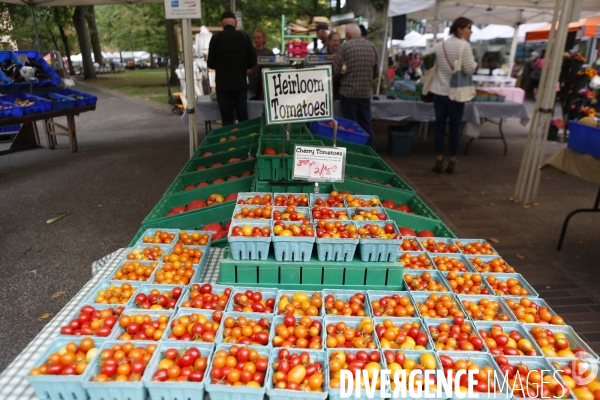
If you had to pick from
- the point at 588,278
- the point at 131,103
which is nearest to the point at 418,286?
the point at 588,278

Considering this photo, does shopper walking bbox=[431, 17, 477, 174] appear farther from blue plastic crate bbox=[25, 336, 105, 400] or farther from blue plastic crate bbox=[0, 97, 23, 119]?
blue plastic crate bbox=[0, 97, 23, 119]

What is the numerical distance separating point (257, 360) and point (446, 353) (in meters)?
0.89

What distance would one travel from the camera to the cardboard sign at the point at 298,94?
3.35m

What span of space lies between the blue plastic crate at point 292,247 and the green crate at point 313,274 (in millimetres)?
41

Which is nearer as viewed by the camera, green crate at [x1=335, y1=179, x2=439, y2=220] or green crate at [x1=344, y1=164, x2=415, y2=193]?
green crate at [x1=335, y1=179, x2=439, y2=220]

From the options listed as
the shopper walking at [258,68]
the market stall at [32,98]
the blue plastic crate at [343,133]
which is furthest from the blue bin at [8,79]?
the blue plastic crate at [343,133]

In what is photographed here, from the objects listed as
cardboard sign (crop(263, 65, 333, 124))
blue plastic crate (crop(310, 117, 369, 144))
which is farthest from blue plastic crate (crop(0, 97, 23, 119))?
cardboard sign (crop(263, 65, 333, 124))

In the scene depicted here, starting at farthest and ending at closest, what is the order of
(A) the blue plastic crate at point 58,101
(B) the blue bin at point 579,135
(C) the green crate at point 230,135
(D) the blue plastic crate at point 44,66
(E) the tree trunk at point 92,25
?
(E) the tree trunk at point 92,25 → (D) the blue plastic crate at point 44,66 → (A) the blue plastic crate at point 58,101 → (C) the green crate at point 230,135 → (B) the blue bin at point 579,135

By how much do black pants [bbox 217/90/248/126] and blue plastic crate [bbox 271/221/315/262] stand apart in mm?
4958

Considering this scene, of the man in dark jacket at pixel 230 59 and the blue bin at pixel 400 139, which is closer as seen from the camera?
the man in dark jacket at pixel 230 59

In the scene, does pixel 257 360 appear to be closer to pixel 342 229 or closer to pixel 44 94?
pixel 342 229

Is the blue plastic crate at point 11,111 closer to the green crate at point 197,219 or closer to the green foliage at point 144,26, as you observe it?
the green crate at point 197,219

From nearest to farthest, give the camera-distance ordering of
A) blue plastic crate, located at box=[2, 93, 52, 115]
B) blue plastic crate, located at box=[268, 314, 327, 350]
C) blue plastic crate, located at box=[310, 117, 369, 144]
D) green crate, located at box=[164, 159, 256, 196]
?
blue plastic crate, located at box=[268, 314, 327, 350]
green crate, located at box=[164, 159, 256, 196]
blue plastic crate, located at box=[310, 117, 369, 144]
blue plastic crate, located at box=[2, 93, 52, 115]

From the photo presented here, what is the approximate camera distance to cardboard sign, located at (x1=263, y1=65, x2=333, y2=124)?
11.0ft
